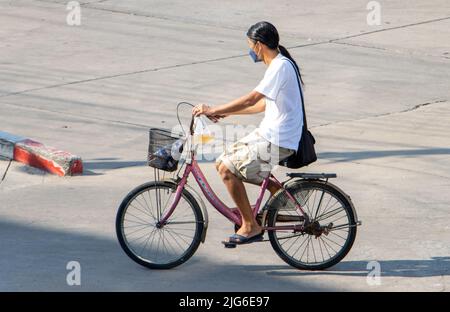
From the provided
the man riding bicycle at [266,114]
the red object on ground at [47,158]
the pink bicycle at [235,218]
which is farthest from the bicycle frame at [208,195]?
the red object on ground at [47,158]

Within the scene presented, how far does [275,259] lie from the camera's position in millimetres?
8500

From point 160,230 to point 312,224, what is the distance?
3.74ft

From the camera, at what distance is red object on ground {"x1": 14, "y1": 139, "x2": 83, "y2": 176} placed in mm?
10727

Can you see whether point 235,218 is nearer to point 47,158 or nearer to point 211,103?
point 47,158

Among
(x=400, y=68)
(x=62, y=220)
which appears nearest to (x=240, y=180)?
(x=62, y=220)

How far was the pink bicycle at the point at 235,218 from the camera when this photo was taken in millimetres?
8109

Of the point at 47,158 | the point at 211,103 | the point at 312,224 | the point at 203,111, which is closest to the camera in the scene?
the point at 203,111

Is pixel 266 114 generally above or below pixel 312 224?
above

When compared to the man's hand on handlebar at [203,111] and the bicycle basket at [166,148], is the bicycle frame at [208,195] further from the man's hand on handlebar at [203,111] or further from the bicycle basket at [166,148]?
the man's hand on handlebar at [203,111]

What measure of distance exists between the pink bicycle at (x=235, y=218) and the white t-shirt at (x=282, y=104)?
0.30 metres

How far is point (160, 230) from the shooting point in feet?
27.6

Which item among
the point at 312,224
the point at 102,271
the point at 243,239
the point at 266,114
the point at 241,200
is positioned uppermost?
the point at 266,114

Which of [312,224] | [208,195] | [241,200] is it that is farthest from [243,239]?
[312,224]
